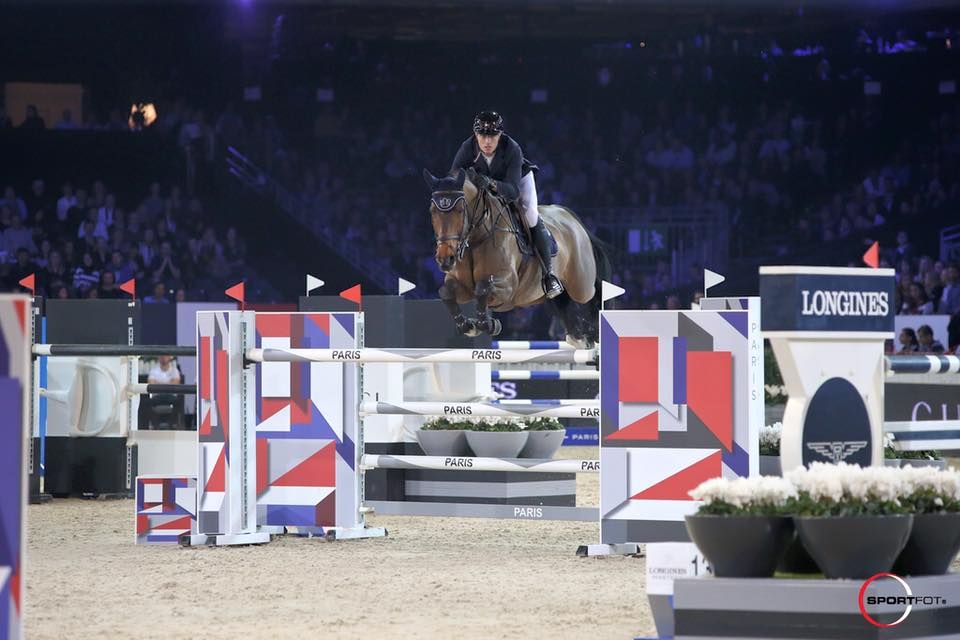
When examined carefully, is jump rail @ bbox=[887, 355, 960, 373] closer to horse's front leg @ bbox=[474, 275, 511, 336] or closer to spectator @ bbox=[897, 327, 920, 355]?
horse's front leg @ bbox=[474, 275, 511, 336]

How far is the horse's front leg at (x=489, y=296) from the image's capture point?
6641 mm

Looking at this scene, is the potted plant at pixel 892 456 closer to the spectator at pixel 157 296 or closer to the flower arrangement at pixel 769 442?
the flower arrangement at pixel 769 442

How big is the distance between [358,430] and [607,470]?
1.30 meters

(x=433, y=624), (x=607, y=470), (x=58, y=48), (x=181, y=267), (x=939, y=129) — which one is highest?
(x=58, y=48)

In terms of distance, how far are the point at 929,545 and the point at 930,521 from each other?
63 mm

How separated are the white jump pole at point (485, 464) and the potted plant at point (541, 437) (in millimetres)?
1000

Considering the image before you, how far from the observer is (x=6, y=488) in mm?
2240

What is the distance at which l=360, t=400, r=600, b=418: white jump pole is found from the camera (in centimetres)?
537

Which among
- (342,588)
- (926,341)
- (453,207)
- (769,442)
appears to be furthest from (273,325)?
(926,341)

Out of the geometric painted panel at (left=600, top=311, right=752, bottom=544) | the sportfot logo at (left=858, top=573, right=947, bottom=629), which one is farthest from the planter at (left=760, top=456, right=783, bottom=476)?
the sportfot logo at (left=858, top=573, right=947, bottom=629)

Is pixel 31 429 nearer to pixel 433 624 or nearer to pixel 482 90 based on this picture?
pixel 433 624

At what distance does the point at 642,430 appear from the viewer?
4969 mm

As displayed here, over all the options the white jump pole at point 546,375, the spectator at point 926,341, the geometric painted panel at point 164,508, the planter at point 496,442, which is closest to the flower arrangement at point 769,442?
the white jump pole at point 546,375

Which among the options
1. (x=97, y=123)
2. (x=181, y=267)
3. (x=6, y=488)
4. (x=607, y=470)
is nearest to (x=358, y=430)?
(x=607, y=470)
